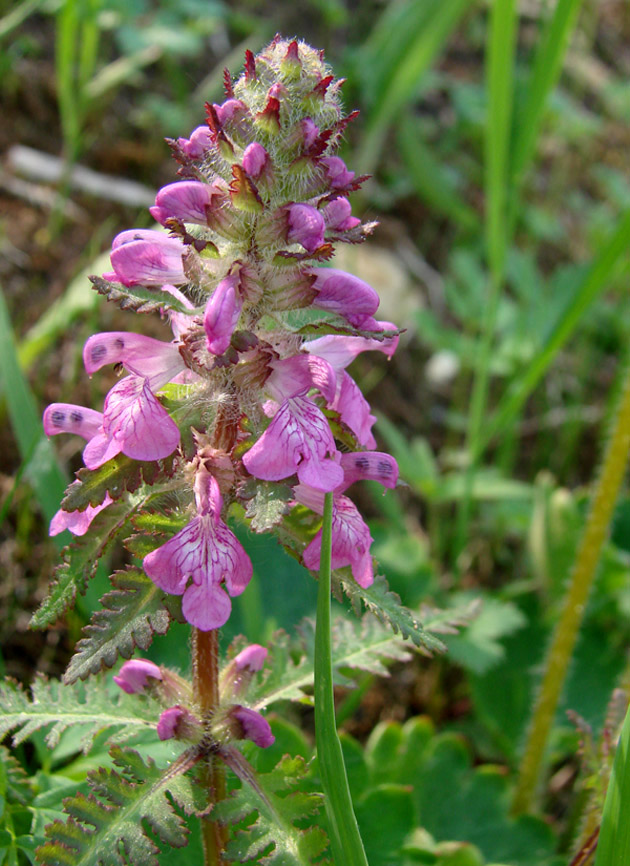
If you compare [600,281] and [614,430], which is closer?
[614,430]

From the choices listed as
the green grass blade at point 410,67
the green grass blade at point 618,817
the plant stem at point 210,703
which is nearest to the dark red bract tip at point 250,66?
the plant stem at point 210,703

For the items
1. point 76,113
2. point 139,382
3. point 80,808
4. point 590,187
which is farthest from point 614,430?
point 590,187

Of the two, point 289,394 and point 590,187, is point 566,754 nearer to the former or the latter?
point 289,394

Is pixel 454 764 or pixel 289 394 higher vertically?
pixel 289 394

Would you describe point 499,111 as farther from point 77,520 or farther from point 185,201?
Result: point 77,520

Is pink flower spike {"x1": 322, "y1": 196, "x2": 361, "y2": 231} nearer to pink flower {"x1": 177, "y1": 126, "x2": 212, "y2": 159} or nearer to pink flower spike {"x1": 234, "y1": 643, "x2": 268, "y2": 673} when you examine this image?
pink flower {"x1": 177, "y1": 126, "x2": 212, "y2": 159}

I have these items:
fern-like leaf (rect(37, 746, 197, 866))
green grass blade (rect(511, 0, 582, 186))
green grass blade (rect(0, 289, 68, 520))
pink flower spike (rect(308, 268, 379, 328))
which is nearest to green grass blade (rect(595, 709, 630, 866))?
fern-like leaf (rect(37, 746, 197, 866))

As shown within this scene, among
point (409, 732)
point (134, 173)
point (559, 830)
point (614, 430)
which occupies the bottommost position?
point (559, 830)
